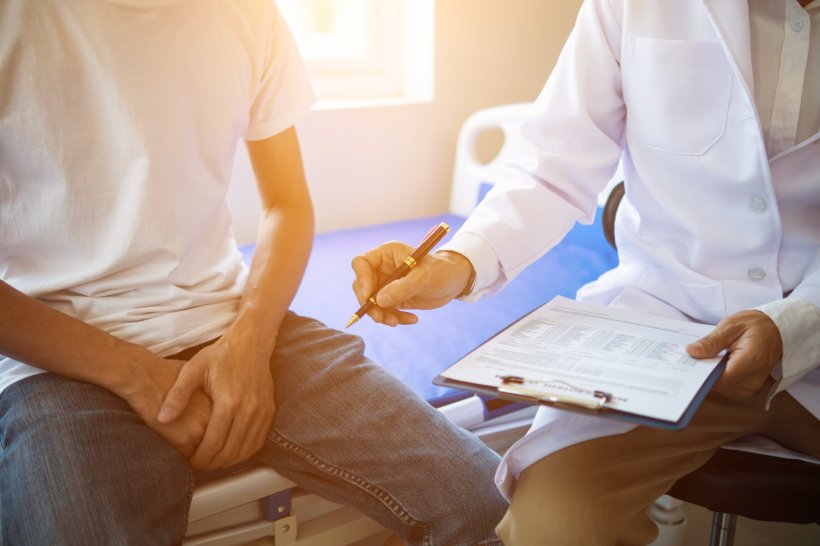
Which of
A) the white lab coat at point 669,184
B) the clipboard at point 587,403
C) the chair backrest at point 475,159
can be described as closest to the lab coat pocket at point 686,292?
the white lab coat at point 669,184

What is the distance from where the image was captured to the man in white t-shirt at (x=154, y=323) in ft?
2.99

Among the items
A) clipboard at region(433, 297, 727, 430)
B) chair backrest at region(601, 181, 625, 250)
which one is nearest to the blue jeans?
clipboard at region(433, 297, 727, 430)

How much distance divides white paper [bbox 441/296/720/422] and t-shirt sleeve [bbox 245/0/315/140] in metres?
0.54

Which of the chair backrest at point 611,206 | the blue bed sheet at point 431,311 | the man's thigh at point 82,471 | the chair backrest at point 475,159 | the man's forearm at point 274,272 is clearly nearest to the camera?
the man's thigh at point 82,471

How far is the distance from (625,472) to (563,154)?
0.52 metres

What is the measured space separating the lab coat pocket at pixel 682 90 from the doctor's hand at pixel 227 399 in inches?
27.4

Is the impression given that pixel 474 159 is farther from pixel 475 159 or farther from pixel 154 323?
pixel 154 323

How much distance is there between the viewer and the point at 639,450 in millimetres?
981

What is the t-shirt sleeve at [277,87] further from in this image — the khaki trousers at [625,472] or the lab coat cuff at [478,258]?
the khaki trousers at [625,472]

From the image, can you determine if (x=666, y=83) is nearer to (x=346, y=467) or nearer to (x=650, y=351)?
(x=650, y=351)

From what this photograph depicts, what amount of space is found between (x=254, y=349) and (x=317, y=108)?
1.34 m

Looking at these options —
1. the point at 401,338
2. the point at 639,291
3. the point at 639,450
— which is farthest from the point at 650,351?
the point at 401,338

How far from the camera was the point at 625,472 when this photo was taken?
3.17 feet

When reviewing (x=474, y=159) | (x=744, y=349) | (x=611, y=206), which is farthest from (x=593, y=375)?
(x=474, y=159)
